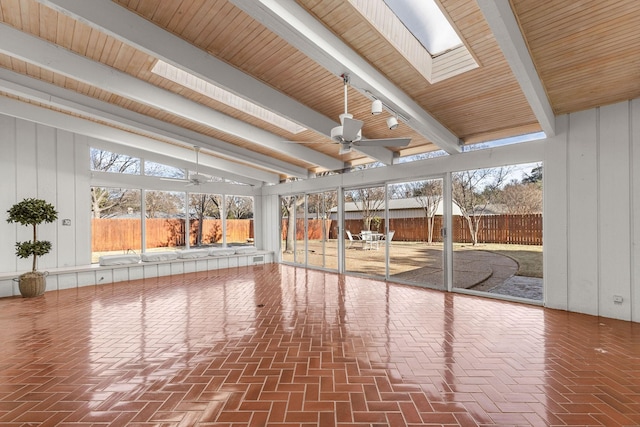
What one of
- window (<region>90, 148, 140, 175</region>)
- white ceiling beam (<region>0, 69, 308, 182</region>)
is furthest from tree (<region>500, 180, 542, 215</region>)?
window (<region>90, 148, 140, 175</region>)

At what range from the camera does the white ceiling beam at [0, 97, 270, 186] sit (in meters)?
5.46

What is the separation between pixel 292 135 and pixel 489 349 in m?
5.30

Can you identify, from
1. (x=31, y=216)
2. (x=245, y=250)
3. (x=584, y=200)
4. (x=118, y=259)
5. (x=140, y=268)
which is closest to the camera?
(x=584, y=200)

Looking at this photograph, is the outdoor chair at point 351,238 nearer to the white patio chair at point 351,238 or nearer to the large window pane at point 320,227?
the white patio chair at point 351,238

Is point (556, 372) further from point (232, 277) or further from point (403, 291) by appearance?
point (232, 277)

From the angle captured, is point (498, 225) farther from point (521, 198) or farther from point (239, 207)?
point (239, 207)

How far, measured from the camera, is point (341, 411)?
2141 mm

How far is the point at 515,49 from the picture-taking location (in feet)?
8.73

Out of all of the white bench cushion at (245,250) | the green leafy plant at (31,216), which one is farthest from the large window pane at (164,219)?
the green leafy plant at (31,216)

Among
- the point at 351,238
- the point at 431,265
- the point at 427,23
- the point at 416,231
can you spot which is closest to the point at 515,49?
the point at 427,23

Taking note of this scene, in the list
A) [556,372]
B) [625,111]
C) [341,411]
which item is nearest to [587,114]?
[625,111]

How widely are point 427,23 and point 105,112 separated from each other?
5.62 meters

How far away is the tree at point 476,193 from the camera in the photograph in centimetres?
759

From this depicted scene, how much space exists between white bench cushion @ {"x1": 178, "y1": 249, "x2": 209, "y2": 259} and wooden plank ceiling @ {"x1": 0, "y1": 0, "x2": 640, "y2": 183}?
4317 mm
